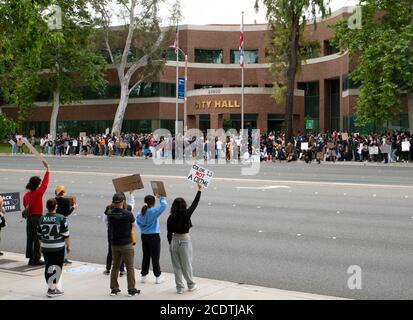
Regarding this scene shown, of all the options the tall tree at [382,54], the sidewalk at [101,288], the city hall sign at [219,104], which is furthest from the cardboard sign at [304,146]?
the sidewalk at [101,288]

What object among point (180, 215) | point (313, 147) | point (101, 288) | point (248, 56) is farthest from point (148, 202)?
point (248, 56)

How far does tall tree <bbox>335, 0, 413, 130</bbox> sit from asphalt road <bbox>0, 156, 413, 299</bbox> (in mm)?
14051

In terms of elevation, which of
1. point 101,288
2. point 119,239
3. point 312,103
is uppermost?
point 312,103

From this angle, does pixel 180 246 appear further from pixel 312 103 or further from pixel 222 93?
pixel 312 103

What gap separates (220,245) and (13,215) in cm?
729

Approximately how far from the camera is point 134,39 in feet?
195

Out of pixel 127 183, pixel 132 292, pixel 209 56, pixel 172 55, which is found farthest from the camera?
pixel 209 56

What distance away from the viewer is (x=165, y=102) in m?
63.9

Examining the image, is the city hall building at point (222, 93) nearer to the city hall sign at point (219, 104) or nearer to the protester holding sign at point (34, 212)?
the city hall sign at point (219, 104)

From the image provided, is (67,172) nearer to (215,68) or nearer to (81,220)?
(81,220)

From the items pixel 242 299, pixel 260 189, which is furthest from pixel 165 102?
pixel 242 299

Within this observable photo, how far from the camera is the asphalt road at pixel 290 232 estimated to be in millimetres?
9859

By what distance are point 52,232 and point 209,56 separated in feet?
191

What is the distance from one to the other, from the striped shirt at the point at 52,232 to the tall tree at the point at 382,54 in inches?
1210
